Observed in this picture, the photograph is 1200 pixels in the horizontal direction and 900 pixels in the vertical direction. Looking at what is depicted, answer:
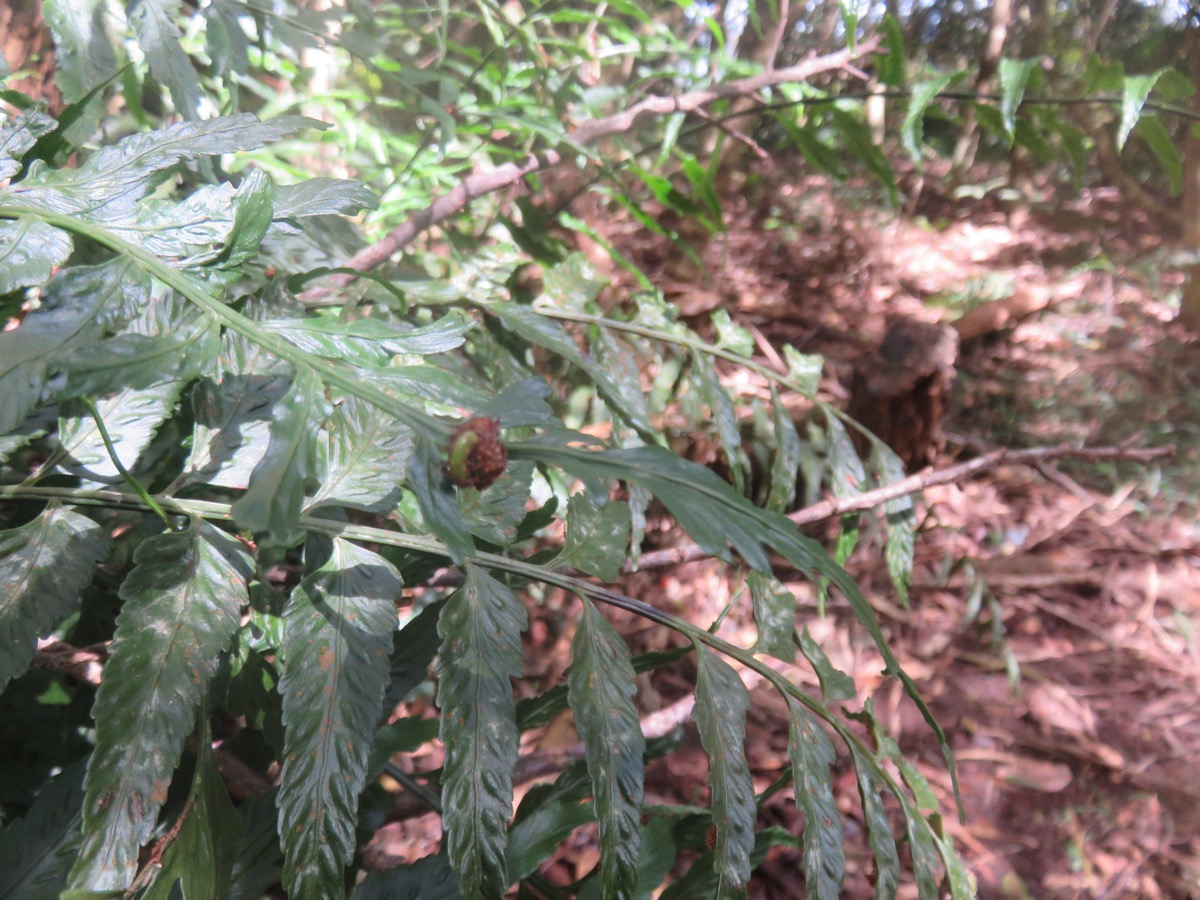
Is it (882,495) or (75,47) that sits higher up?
(75,47)

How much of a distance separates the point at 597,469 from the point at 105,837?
33 cm

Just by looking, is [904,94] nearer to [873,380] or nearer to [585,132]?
[585,132]

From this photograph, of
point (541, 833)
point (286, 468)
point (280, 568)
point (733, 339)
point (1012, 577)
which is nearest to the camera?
point (286, 468)

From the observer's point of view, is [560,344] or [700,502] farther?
[560,344]

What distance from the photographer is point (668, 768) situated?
134cm

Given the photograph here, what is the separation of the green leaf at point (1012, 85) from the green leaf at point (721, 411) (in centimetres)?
51

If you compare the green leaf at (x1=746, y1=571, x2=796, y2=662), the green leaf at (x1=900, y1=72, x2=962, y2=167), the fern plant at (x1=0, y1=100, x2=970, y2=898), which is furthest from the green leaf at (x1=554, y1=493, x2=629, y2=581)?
the green leaf at (x1=900, y1=72, x2=962, y2=167)

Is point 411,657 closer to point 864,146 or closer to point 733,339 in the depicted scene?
point 733,339

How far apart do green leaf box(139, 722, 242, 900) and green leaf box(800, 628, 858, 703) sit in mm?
469

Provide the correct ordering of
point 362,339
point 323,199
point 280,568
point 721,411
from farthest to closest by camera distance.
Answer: point 721,411 → point 280,568 → point 323,199 → point 362,339

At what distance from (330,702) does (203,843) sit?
12 centimetres

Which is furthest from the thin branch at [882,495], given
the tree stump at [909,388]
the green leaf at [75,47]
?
the green leaf at [75,47]

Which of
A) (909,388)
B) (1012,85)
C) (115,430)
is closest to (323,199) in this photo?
(115,430)

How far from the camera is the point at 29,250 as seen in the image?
0.45 m
